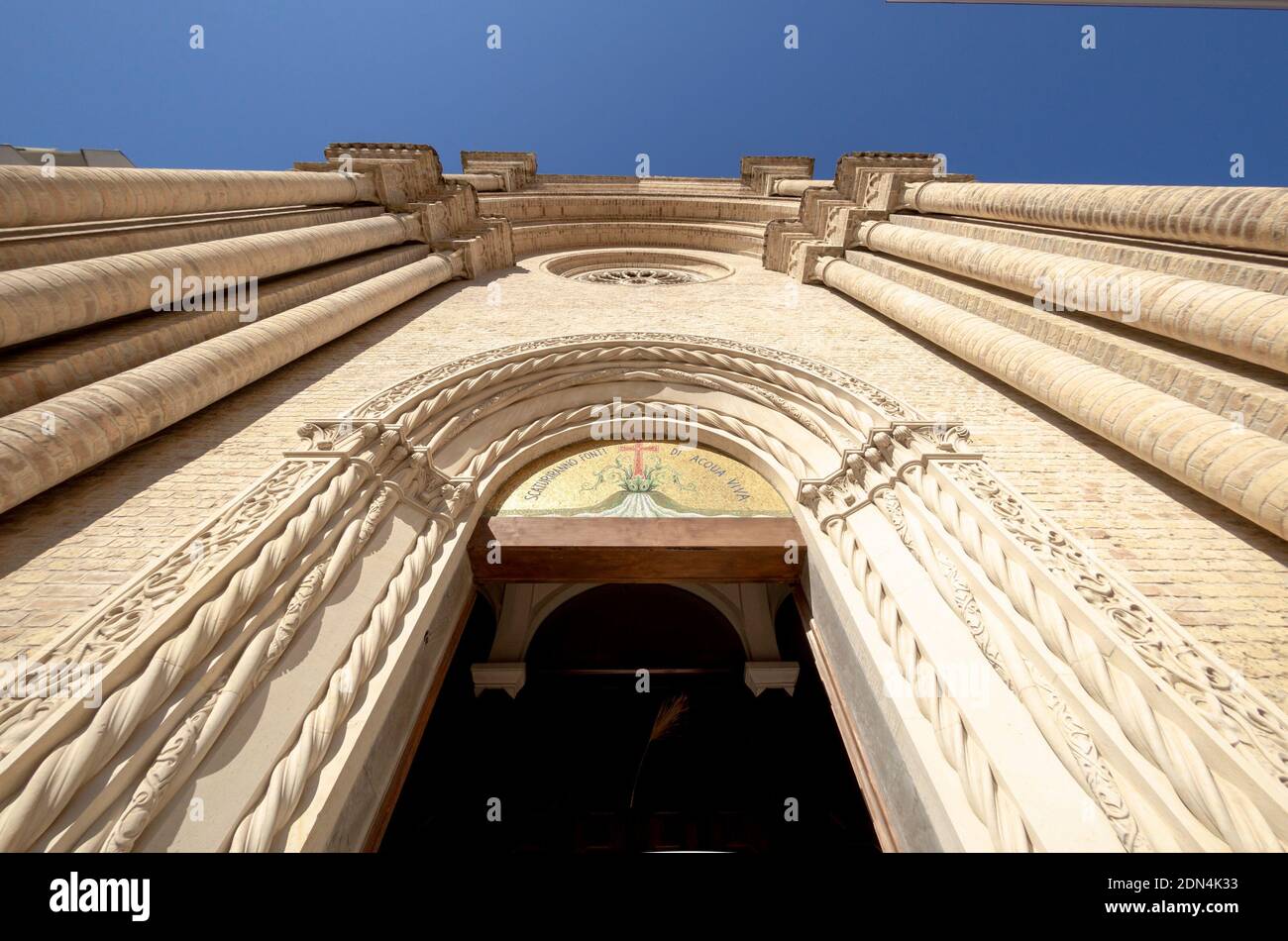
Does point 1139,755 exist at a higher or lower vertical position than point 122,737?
lower

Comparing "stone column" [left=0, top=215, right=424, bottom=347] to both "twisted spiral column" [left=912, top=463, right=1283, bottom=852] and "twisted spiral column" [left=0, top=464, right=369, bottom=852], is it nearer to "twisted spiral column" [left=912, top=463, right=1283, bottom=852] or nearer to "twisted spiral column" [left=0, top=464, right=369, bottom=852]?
"twisted spiral column" [left=0, top=464, right=369, bottom=852]

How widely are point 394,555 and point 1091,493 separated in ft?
17.2

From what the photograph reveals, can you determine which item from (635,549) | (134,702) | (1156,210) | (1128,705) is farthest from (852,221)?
(134,702)

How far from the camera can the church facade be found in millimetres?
2219

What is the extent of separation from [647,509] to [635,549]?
0.56m

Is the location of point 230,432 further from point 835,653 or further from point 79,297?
point 835,653

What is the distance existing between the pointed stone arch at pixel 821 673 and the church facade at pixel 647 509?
2 centimetres

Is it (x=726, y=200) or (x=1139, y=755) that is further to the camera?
(x=726, y=200)

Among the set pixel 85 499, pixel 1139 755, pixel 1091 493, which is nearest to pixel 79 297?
pixel 85 499

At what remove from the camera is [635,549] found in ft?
14.2

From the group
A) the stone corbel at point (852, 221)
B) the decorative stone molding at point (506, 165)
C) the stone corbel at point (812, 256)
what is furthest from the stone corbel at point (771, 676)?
the decorative stone molding at point (506, 165)

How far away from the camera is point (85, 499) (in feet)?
11.3

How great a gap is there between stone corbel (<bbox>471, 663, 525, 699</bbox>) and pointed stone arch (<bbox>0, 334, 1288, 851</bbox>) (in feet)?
8.91

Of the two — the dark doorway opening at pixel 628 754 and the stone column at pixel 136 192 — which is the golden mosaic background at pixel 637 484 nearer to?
the dark doorway opening at pixel 628 754
